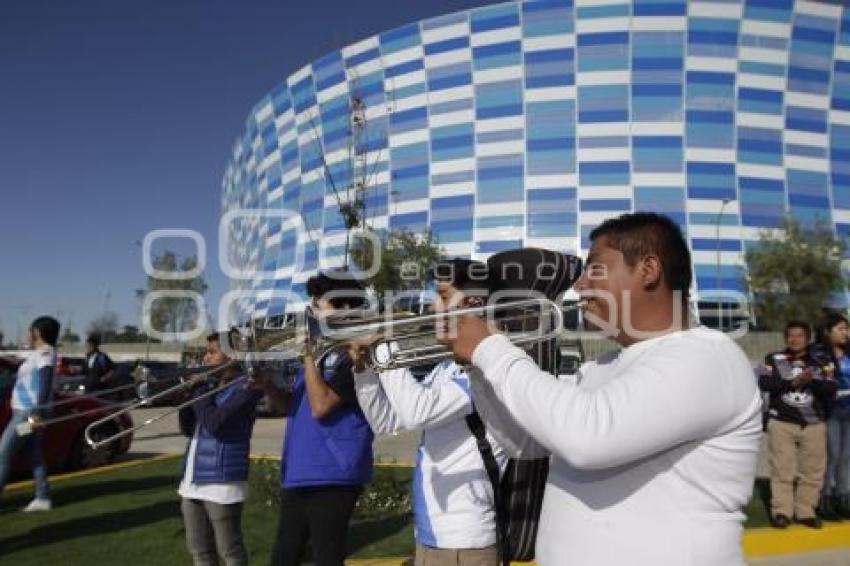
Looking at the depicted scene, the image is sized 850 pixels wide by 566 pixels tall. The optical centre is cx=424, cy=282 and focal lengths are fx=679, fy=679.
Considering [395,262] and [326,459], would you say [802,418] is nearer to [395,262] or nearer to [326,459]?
[326,459]

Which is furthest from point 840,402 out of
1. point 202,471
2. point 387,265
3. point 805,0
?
point 805,0

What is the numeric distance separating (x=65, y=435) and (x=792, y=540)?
815 cm

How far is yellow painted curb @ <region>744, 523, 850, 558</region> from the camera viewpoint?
5.19 metres

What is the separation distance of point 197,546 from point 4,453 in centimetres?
329

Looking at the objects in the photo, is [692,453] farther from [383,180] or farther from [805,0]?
[805,0]

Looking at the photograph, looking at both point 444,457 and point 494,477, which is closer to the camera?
point 494,477

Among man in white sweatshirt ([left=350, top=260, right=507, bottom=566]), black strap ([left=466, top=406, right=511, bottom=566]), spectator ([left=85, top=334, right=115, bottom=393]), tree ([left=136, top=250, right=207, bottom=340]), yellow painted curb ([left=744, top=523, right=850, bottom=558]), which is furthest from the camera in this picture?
tree ([left=136, top=250, right=207, bottom=340])

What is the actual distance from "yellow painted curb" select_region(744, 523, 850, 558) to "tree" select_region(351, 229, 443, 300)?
3457 mm

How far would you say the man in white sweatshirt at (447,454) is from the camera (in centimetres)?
254

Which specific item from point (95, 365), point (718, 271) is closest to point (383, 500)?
point (95, 365)

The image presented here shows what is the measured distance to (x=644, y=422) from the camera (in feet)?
4.66

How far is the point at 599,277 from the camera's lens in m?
1.74

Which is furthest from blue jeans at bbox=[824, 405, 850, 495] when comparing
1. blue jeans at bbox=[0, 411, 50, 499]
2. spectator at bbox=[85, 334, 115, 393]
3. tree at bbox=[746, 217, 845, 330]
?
tree at bbox=[746, 217, 845, 330]

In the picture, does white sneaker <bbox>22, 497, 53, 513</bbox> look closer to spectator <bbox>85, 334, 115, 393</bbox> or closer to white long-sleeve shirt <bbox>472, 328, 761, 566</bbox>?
spectator <bbox>85, 334, 115, 393</bbox>
